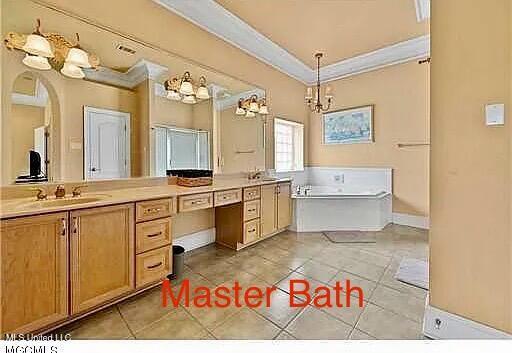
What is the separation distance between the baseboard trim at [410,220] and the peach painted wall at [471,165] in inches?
109

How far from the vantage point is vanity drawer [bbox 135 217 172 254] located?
71.8 inches

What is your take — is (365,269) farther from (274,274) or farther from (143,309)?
(143,309)

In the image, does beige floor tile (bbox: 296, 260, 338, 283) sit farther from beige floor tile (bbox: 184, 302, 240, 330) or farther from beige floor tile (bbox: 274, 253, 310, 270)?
beige floor tile (bbox: 184, 302, 240, 330)

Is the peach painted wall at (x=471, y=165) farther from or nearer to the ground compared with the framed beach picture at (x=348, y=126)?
nearer to the ground

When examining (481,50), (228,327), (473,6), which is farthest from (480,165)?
(228,327)

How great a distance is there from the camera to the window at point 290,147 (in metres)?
4.59

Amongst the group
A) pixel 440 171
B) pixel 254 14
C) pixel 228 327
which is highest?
pixel 254 14

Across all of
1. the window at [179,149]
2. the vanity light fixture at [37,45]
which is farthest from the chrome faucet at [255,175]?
the vanity light fixture at [37,45]

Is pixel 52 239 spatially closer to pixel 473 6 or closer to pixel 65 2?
pixel 65 2

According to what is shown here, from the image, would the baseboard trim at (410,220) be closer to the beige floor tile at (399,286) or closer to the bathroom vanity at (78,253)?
the beige floor tile at (399,286)

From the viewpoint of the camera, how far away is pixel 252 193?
2949 millimetres

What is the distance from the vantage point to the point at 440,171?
1409 millimetres

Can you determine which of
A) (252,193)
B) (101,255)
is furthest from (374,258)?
(101,255)

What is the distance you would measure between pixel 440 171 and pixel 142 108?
245 cm
